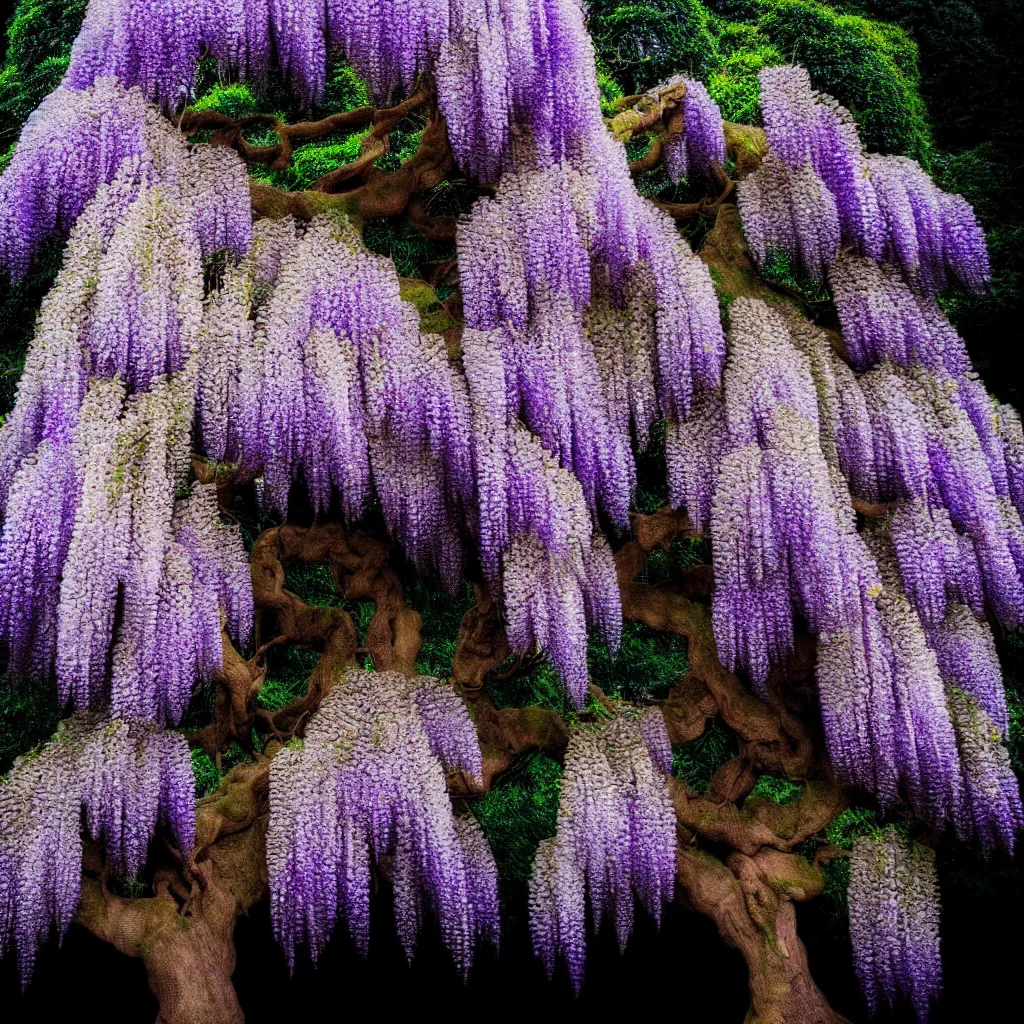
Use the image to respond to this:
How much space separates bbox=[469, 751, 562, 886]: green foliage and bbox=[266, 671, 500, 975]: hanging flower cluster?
0.27 metres

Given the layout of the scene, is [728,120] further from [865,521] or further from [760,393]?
[865,521]

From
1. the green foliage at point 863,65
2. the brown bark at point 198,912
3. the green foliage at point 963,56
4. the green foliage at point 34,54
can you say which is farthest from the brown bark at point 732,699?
the green foliage at point 34,54

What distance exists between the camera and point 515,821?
3.94 metres

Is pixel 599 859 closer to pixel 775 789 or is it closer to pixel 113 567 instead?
pixel 775 789

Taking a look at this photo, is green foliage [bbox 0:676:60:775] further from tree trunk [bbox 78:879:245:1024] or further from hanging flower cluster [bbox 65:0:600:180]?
hanging flower cluster [bbox 65:0:600:180]

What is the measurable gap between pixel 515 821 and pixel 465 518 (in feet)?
3.48

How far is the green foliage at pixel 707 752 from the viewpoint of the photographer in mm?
4133

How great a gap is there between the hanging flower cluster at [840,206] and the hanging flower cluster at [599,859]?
190cm

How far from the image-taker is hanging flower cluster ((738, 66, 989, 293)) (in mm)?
4090

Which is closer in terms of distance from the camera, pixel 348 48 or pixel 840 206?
pixel 348 48

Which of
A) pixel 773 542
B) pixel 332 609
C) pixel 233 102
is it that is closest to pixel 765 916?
pixel 773 542

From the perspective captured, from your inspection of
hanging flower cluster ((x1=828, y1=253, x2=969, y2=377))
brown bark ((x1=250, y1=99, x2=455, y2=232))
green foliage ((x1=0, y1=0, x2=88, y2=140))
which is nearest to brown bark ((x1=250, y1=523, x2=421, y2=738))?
brown bark ((x1=250, y1=99, x2=455, y2=232))

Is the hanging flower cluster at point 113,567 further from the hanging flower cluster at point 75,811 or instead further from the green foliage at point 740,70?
the green foliage at point 740,70

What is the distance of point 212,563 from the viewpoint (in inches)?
139
